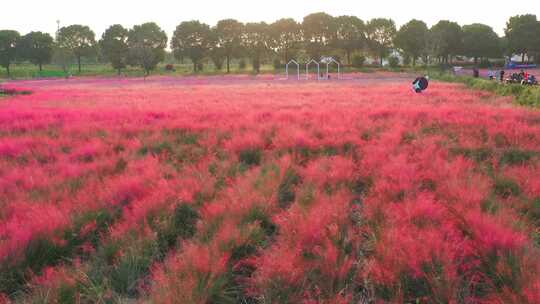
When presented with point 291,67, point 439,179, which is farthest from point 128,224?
point 291,67

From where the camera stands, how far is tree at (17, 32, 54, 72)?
3371 inches

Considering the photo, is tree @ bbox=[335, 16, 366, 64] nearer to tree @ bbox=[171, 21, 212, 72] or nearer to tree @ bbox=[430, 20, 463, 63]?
tree @ bbox=[430, 20, 463, 63]

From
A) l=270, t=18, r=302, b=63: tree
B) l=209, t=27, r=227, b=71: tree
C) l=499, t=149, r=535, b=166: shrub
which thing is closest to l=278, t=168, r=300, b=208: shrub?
l=499, t=149, r=535, b=166: shrub

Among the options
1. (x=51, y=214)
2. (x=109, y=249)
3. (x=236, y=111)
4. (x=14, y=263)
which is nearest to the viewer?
(x=14, y=263)

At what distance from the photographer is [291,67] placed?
82062mm

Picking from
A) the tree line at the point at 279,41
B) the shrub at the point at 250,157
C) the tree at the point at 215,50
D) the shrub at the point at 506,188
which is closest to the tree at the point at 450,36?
the tree line at the point at 279,41

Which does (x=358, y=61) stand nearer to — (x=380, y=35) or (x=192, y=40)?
(x=380, y=35)

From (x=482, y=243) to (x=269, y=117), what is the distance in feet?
31.5

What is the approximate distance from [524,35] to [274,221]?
97322 millimetres

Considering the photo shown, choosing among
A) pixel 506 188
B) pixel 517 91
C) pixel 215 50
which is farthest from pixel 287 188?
pixel 215 50

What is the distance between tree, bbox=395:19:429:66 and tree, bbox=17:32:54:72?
258ft

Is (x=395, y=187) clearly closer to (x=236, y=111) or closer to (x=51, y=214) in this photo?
(x=51, y=214)

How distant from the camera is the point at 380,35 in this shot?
302ft

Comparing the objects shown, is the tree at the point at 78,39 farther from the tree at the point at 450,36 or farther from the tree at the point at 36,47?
the tree at the point at 450,36
